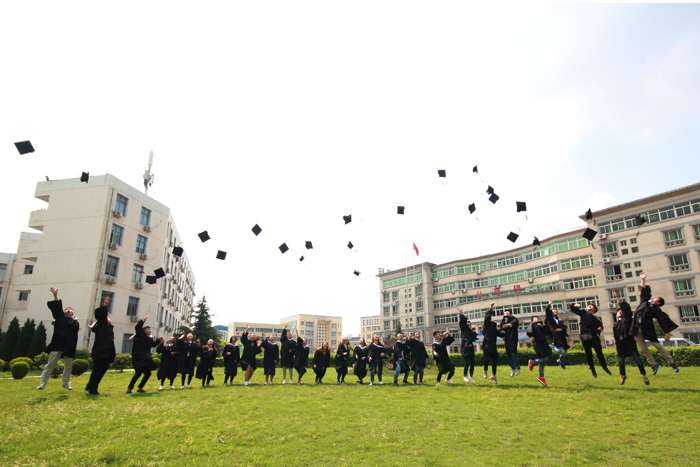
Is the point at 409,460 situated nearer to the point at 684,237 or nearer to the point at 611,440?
the point at 611,440

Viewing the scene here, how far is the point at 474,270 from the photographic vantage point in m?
68.9

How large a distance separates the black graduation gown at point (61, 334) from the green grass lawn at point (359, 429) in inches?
46.4

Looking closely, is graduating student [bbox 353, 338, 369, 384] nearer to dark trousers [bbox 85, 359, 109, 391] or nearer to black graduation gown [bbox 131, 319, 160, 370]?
black graduation gown [bbox 131, 319, 160, 370]

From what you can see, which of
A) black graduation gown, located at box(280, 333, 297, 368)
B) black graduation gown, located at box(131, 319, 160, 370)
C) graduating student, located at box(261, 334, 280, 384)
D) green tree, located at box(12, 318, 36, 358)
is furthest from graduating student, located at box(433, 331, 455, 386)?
green tree, located at box(12, 318, 36, 358)

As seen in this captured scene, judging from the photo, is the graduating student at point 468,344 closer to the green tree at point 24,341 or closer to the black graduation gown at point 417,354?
the black graduation gown at point 417,354

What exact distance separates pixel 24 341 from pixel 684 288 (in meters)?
59.0

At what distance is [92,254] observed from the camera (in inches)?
1287

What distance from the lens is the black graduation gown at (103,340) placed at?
36.4ft

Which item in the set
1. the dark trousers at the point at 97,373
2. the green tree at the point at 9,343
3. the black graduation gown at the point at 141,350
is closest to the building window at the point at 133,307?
the green tree at the point at 9,343

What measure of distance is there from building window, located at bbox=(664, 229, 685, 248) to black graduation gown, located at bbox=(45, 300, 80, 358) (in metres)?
50.7

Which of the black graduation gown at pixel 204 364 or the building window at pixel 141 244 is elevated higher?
the building window at pixel 141 244

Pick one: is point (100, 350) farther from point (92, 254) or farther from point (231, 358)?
point (92, 254)

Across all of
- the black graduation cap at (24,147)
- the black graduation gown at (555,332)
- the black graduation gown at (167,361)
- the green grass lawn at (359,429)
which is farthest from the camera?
the black graduation gown at (167,361)

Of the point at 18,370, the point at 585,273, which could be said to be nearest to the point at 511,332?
the point at 18,370
